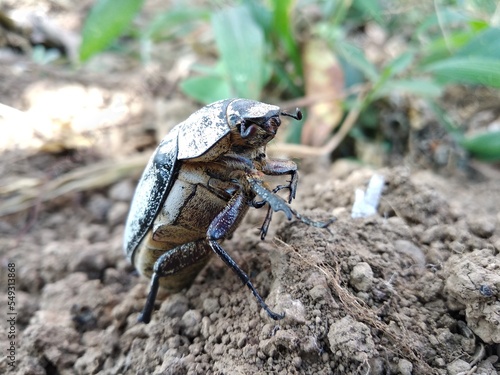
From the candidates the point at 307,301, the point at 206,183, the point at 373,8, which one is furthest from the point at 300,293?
the point at 373,8

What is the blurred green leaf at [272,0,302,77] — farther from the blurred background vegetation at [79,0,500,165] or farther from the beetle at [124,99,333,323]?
the beetle at [124,99,333,323]

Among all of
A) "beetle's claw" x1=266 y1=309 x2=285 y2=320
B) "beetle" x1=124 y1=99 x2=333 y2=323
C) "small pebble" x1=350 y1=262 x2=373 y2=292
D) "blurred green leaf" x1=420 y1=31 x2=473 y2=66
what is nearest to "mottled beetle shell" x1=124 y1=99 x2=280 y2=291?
"beetle" x1=124 y1=99 x2=333 y2=323

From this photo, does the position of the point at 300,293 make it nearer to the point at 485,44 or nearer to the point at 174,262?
the point at 174,262

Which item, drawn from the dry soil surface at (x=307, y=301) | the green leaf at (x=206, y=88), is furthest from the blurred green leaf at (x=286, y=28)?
the dry soil surface at (x=307, y=301)

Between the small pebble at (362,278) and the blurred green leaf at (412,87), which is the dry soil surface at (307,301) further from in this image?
the blurred green leaf at (412,87)

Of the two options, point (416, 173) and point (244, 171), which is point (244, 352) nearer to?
point (244, 171)
